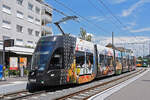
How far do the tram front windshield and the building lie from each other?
1609 centimetres

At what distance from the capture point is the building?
96.9 ft

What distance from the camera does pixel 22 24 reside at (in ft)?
113

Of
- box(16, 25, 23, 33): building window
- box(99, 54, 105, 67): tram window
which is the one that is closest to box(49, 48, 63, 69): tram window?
box(99, 54, 105, 67): tram window

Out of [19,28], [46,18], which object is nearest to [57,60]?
[19,28]

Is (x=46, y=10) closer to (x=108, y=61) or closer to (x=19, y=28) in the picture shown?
(x=19, y=28)

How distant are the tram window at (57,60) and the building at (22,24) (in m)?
16.7

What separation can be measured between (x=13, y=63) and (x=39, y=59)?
36.2ft

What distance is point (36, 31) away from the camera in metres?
38.8

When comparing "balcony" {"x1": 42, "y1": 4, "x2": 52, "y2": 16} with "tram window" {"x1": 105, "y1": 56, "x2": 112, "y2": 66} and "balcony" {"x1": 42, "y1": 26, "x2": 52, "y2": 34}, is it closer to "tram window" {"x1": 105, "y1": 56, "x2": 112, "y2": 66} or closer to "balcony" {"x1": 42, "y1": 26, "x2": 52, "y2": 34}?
"balcony" {"x1": 42, "y1": 26, "x2": 52, "y2": 34}

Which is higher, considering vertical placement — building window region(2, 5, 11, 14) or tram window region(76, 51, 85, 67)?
building window region(2, 5, 11, 14)

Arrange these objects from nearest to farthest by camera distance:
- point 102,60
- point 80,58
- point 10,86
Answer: point 80,58, point 10,86, point 102,60

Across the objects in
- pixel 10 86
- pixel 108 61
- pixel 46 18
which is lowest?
pixel 10 86

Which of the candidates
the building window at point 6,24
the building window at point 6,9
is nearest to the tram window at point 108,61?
the building window at point 6,24

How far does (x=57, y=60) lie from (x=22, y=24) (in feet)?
82.2
